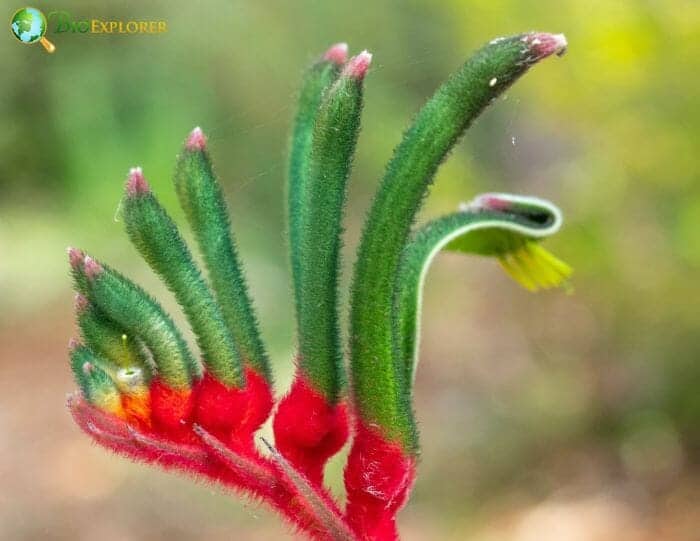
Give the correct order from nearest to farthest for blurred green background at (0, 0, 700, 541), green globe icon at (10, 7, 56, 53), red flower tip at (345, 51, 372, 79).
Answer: red flower tip at (345, 51, 372, 79)
green globe icon at (10, 7, 56, 53)
blurred green background at (0, 0, 700, 541)

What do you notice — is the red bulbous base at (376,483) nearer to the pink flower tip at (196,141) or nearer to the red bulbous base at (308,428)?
the red bulbous base at (308,428)

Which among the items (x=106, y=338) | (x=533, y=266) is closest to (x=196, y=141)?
(x=106, y=338)

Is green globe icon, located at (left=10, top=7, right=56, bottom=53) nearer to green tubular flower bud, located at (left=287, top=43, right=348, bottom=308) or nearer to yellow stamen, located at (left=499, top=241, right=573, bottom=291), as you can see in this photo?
green tubular flower bud, located at (left=287, top=43, right=348, bottom=308)

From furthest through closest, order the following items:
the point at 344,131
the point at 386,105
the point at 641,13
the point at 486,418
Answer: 1. the point at 486,418
2. the point at 386,105
3. the point at 641,13
4. the point at 344,131

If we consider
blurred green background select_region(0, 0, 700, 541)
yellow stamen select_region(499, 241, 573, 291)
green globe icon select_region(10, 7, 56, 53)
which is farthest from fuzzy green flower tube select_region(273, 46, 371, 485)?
blurred green background select_region(0, 0, 700, 541)

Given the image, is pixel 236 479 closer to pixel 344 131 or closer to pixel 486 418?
pixel 344 131

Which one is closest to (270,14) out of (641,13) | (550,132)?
(550,132)

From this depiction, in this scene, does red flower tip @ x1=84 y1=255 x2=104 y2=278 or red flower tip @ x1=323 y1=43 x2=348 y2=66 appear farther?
red flower tip @ x1=323 y1=43 x2=348 y2=66

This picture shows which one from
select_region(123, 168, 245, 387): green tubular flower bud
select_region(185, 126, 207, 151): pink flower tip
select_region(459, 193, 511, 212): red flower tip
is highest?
select_region(459, 193, 511, 212): red flower tip
